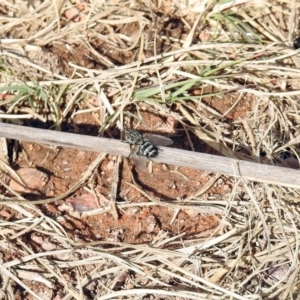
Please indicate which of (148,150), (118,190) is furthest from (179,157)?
(118,190)

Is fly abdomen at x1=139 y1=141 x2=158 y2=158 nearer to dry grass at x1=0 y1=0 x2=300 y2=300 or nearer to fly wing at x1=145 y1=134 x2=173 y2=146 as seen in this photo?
fly wing at x1=145 y1=134 x2=173 y2=146

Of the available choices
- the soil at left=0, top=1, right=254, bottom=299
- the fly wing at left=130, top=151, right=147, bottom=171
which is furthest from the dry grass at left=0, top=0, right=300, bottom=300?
the fly wing at left=130, top=151, right=147, bottom=171

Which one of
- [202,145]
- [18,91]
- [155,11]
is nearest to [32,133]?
[18,91]

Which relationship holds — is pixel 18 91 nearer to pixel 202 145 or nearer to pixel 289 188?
pixel 202 145

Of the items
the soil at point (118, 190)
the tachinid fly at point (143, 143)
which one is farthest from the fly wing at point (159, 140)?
the soil at point (118, 190)

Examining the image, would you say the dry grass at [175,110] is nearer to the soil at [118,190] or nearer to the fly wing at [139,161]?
the soil at [118,190]
